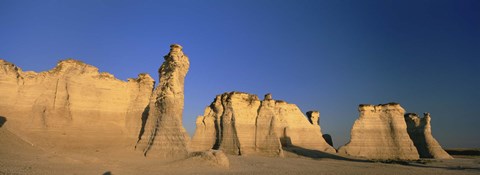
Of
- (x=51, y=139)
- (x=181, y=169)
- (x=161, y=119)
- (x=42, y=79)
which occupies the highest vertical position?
(x=42, y=79)

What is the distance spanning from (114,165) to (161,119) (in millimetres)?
5437

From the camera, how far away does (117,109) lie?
77.4 ft

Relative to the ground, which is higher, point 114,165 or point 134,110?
point 134,110

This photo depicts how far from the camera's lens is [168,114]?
22.4 metres

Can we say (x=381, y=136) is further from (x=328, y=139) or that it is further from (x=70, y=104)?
(x=70, y=104)

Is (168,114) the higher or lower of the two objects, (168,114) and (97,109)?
the lower

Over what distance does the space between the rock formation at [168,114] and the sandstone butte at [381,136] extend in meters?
26.0

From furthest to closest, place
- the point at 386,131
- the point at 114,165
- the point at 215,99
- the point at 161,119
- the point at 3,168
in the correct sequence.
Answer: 1. the point at 386,131
2. the point at 215,99
3. the point at 161,119
4. the point at 114,165
5. the point at 3,168

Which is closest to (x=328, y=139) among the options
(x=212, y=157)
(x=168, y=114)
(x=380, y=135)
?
(x=380, y=135)

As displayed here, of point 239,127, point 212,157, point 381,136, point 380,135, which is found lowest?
point 212,157

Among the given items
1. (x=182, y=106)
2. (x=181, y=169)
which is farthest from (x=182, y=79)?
(x=181, y=169)

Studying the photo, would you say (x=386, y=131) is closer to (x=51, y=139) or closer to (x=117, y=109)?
(x=117, y=109)

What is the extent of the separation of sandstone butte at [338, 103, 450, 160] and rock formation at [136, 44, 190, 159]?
2597cm

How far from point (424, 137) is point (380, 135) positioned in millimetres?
Answer: 10031
